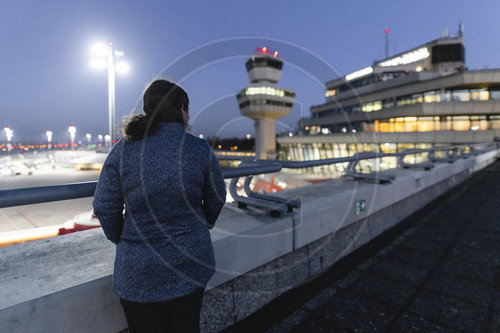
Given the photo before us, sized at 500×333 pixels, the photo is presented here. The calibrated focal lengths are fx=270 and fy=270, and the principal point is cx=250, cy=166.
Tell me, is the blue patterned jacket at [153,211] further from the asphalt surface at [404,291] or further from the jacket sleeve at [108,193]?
the asphalt surface at [404,291]

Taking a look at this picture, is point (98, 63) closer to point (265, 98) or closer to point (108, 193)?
point (108, 193)

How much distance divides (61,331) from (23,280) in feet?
1.35

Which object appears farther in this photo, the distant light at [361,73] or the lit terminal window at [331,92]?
the lit terminal window at [331,92]

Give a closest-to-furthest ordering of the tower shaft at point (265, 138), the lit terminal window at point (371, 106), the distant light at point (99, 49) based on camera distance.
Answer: the distant light at point (99, 49) → the lit terminal window at point (371, 106) → the tower shaft at point (265, 138)

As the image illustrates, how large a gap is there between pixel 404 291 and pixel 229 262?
1832 mm

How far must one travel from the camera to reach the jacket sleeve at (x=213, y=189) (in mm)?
1489

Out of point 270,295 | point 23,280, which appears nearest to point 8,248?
point 23,280

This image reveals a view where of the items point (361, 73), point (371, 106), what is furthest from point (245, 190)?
point (361, 73)

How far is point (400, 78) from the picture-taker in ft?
178

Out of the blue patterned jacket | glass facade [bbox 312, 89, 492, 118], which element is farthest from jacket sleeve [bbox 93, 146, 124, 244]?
glass facade [bbox 312, 89, 492, 118]

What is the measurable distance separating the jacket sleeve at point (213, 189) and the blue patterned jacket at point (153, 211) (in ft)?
0.29

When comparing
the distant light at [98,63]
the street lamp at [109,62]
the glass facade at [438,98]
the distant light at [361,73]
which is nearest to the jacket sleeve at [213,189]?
the street lamp at [109,62]

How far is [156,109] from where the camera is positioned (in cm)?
140

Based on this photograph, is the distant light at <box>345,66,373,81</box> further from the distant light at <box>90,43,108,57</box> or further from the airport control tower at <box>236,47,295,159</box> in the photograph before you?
the distant light at <box>90,43,108,57</box>
